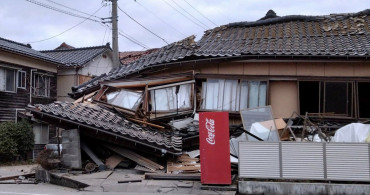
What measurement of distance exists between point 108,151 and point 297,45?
25.1ft

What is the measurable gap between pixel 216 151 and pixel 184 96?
4615 millimetres

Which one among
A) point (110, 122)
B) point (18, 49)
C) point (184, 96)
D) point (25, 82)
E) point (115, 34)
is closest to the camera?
point (110, 122)

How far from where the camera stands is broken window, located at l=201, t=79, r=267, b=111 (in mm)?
12852

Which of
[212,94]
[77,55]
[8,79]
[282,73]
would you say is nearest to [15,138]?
[8,79]

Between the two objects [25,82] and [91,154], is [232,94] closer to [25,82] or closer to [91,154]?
[91,154]

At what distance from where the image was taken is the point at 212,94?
519 inches

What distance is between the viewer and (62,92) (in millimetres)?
25000

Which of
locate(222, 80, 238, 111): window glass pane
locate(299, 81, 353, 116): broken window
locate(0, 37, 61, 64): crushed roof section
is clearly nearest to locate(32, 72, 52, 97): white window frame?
locate(0, 37, 61, 64): crushed roof section

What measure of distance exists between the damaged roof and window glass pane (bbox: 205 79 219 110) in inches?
37.4

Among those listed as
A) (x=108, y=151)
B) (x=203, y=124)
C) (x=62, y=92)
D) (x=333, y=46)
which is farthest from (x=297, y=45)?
(x=62, y=92)

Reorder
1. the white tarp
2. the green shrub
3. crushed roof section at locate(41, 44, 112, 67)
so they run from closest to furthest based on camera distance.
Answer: the white tarp < the green shrub < crushed roof section at locate(41, 44, 112, 67)

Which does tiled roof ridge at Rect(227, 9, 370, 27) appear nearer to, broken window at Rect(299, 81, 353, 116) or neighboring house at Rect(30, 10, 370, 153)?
neighboring house at Rect(30, 10, 370, 153)

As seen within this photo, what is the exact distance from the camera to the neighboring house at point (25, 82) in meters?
20.0

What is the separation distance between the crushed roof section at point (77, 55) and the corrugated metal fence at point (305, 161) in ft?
60.3
